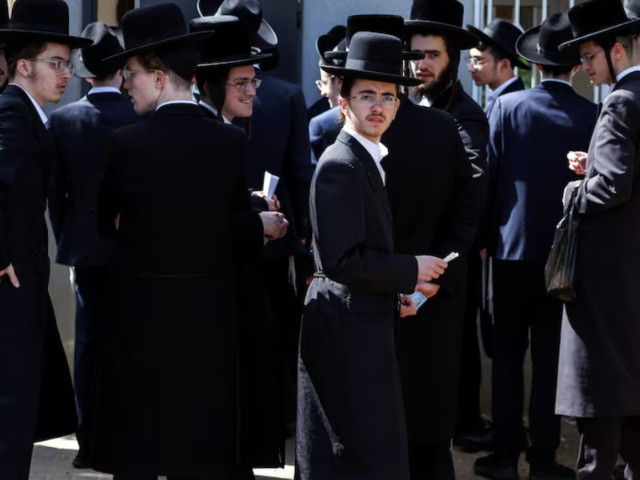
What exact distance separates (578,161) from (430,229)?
2.99ft

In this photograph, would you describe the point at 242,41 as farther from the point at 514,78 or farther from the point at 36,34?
the point at 514,78

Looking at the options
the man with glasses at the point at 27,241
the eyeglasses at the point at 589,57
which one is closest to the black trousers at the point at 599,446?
the eyeglasses at the point at 589,57

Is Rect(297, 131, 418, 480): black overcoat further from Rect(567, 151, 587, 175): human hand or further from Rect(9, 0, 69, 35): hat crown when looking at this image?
Rect(567, 151, 587, 175): human hand

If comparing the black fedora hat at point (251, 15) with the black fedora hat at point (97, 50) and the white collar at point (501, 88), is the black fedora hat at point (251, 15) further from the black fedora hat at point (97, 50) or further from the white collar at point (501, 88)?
the white collar at point (501, 88)

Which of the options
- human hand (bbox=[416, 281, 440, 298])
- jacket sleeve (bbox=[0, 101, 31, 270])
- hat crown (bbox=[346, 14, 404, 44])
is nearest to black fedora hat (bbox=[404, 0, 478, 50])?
hat crown (bbox=[346, 14, 404, 44])

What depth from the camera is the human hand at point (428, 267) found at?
15.9 feet

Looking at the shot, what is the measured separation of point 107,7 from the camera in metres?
9.12

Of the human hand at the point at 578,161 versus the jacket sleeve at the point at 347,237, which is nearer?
the jacket sleeve at the point at 347,237

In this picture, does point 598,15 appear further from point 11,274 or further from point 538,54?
point 11,274

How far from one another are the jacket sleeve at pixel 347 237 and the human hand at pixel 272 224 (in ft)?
2.61

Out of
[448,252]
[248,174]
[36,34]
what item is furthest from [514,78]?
[36,34]

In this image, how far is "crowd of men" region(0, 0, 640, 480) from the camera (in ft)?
16.0

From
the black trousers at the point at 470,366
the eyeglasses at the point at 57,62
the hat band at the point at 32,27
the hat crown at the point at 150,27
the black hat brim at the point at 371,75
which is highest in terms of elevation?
the hat crown at the point at 150,27

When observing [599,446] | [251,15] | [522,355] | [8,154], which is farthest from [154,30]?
[522,355]
